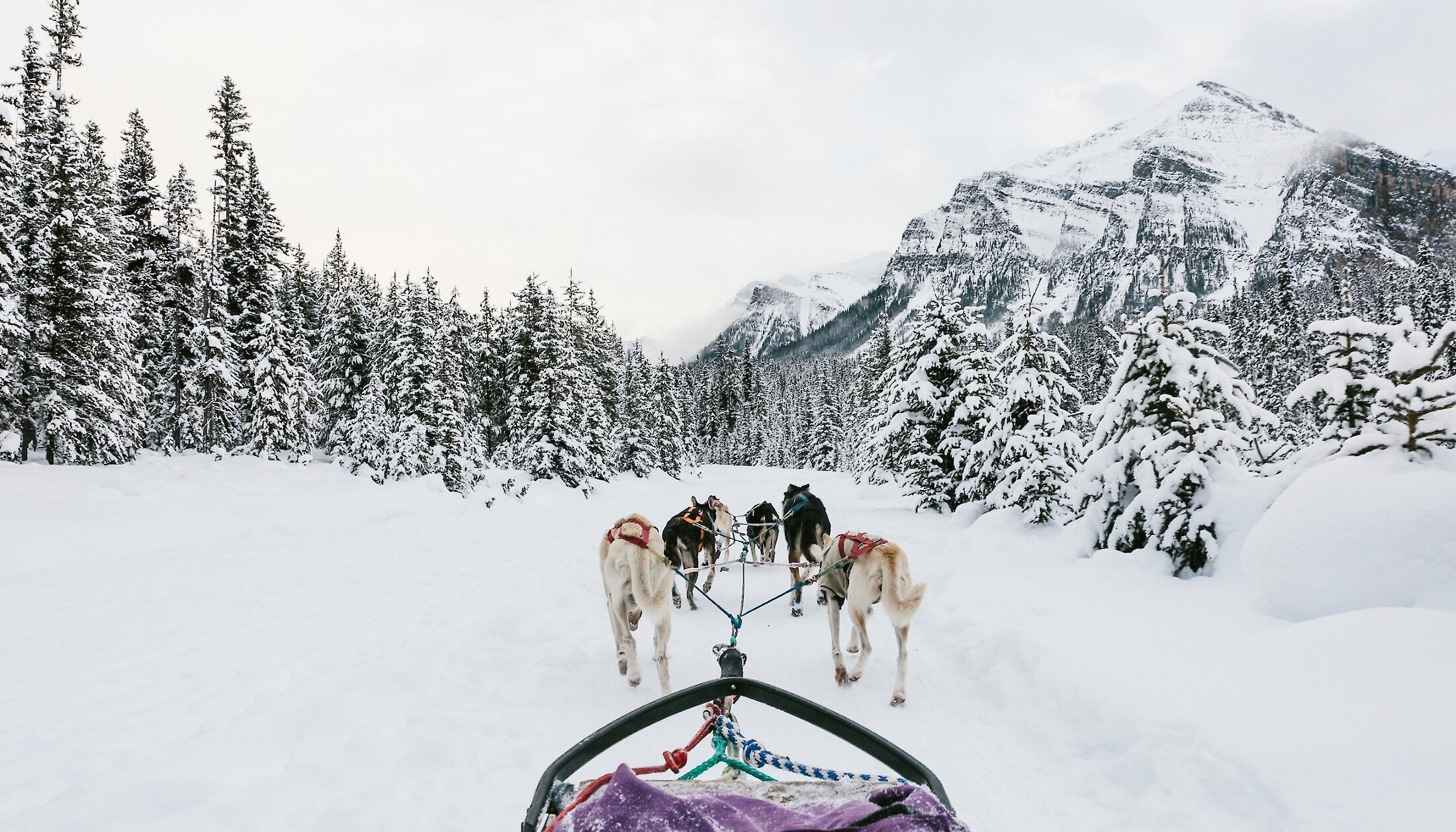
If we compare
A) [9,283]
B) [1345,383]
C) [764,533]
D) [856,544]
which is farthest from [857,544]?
[9,283]

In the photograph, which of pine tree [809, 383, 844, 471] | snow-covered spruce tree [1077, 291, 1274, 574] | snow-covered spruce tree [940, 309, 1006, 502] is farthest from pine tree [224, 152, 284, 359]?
pine tree [809, 383, 844, 471]

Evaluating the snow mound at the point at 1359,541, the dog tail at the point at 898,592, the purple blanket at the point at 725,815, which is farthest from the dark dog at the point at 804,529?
the purple blanket at the point at 725,815

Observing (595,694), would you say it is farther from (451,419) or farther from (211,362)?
(211,362)

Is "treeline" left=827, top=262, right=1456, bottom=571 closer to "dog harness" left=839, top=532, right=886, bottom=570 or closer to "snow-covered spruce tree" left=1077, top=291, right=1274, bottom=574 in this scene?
"snow-covered spruce tree" left=1077, top=291, right=1274, bottom=574

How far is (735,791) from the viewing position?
1991 millimetres

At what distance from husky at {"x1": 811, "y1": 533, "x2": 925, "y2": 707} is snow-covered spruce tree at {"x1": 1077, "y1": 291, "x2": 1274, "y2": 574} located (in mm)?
4710

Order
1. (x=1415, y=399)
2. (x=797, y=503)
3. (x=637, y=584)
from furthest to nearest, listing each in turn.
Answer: (x=797, y=503) → (x=1415, y=399) → (x=637, y=584)

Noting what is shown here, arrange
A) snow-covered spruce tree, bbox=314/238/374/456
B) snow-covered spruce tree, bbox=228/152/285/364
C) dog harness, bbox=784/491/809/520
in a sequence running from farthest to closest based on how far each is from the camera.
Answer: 1. snow-covered spruce tree, bbox=314/238/374/456
2. snow-covered spruce tree, bbox=228/152/285/364
3. dog harness, bbox=784/491/809/520

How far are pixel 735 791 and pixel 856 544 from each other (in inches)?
145

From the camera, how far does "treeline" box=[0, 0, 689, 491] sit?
18328mm

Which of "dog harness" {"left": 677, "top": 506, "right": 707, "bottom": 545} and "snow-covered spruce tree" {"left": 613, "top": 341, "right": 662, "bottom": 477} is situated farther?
"snow-covered spruce tree" {"left": 613, "top": 341, "right": 662, "bottom": 477}

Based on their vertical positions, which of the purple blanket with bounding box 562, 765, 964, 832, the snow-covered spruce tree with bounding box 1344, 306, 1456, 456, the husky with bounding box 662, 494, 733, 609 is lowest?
the husky with bounding box 662, 494, 733, 609

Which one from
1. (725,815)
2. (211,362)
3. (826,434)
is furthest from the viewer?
(826,434)

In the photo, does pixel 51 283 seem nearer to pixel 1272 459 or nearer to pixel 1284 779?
pixel 1284 779
